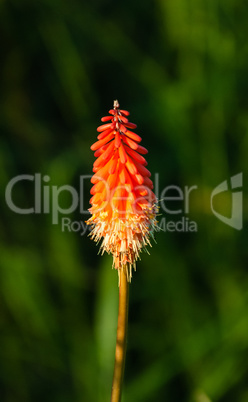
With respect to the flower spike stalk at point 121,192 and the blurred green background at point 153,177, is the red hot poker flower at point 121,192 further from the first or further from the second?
the blurred green background at point 153,177

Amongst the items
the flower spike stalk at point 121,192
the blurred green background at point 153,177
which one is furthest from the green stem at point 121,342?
the blurred green background at point 153,177

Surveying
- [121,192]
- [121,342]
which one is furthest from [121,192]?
[121,342]

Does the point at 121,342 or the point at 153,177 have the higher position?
the point at 153,177

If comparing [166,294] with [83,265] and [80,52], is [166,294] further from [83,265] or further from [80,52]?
[80,52]

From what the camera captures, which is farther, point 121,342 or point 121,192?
point 121,192

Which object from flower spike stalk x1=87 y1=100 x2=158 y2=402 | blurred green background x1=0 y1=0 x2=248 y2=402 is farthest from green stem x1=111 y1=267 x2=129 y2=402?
blurred green background x1=0 y1=0 x2=248 y2=402

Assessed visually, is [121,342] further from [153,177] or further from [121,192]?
[153,177]

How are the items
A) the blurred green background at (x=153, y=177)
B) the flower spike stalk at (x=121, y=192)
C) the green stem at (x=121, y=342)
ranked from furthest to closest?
the blurred green background at (x=153, y=177), the flower spike stalk at (x=121, y=192), the green stem at (x=121, y=342)
